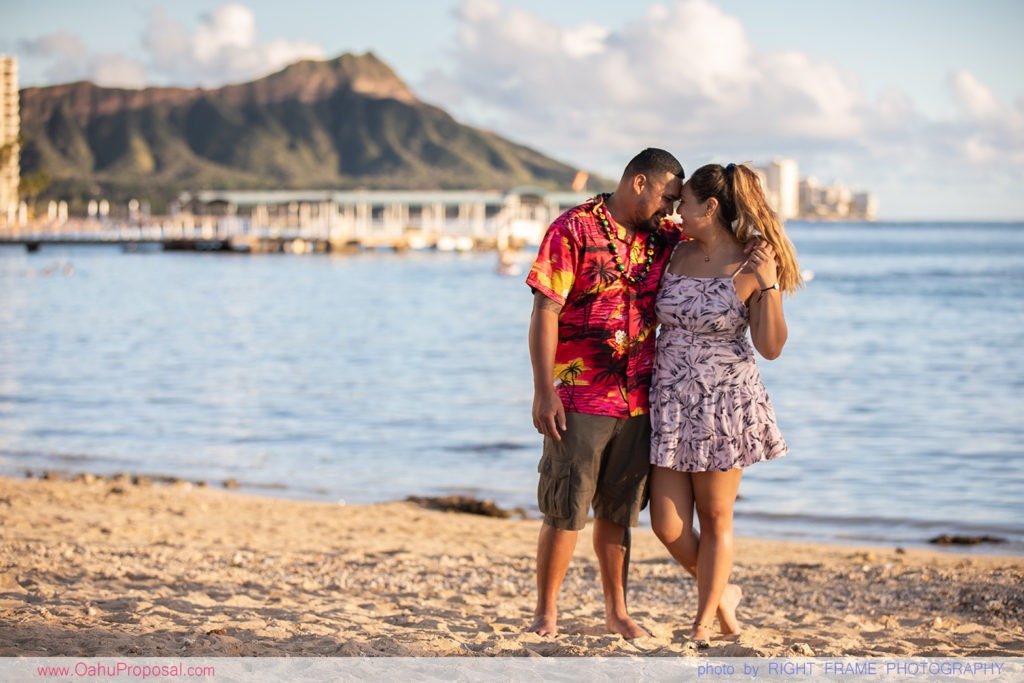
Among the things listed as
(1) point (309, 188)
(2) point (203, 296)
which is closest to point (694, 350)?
(2) point (203, 296)

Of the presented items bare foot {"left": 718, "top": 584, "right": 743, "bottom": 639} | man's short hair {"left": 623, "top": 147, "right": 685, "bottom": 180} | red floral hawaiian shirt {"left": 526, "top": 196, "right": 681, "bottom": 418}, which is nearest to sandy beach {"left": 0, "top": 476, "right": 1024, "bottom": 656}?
bare foot {"left": 718, "top": 584, "right": 743, "bottom": 639}

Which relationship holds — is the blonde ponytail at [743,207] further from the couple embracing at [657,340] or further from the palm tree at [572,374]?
the palm tree at [572,374]

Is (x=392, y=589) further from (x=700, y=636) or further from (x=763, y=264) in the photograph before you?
(x=763, y=264)

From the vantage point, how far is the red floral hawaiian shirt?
4461 millimetres

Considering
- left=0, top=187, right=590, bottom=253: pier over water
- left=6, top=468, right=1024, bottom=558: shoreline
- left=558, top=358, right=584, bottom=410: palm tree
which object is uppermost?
left=0, top=187, right=590, bottom=253: pier over water

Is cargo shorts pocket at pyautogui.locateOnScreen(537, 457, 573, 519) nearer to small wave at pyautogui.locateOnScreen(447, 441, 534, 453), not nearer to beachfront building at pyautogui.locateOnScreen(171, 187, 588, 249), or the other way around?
small wave at pyautogui.locateOnScreen(447, 441, 534, 453)

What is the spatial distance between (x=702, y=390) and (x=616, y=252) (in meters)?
0.65

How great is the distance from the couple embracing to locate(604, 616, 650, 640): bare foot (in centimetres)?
37

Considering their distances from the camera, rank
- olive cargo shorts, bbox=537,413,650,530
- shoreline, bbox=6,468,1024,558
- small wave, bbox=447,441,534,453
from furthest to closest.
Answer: small wave, bbox=447,441,534,453 < shoreline, bbox=6,468,1024,558 < olive cargo shorts, bbox=537,413,650,530

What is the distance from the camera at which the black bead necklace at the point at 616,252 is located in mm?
4520

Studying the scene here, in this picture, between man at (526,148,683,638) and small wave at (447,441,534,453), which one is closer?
man at (526,148,683,638)

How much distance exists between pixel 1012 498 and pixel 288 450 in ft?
24.4

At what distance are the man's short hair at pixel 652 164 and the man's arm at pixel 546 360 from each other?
62 cm

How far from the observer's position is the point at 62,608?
5199mm
